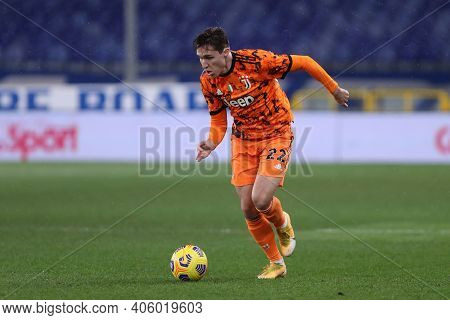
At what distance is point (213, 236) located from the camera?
36.2 ft

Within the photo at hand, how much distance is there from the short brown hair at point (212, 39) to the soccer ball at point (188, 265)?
162 centimetres

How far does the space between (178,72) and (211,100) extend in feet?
71.2

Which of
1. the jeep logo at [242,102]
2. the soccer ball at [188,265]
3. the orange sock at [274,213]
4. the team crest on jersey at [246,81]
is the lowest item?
the soccer ball at [188,265]

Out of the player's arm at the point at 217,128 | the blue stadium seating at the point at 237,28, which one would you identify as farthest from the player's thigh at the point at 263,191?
the blue stadium seating at the point at 237,28

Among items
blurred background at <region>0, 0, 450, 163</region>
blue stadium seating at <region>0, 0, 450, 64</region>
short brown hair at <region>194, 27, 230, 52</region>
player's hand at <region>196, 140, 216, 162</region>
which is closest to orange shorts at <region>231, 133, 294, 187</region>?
player's hand at <region>196, 140, 216, 162</region>

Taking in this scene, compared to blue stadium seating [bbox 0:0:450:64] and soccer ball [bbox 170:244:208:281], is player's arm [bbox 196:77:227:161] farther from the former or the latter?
blue stadium seating [bbox 0:0:450:64]

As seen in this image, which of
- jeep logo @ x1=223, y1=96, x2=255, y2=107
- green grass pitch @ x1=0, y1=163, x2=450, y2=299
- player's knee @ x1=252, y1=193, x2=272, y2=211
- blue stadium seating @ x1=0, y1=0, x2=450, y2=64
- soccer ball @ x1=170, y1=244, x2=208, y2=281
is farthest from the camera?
blue stadium seating @ x1=0, y1=0, x2=450, y2=64

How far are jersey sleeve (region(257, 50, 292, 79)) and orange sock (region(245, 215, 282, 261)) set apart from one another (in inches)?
47.1

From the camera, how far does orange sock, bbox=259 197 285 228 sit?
26.5ft

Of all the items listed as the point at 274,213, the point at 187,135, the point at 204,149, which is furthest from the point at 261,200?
the point at 187,135

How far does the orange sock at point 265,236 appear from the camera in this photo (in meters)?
8.00

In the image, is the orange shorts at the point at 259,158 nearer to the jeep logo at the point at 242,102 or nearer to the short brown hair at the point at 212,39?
the jeep logo at the point at 242,102

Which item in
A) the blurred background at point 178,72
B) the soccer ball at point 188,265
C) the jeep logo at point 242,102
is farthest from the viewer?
the blurred background at point 178,72

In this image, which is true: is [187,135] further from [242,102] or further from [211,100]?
[242,102]
